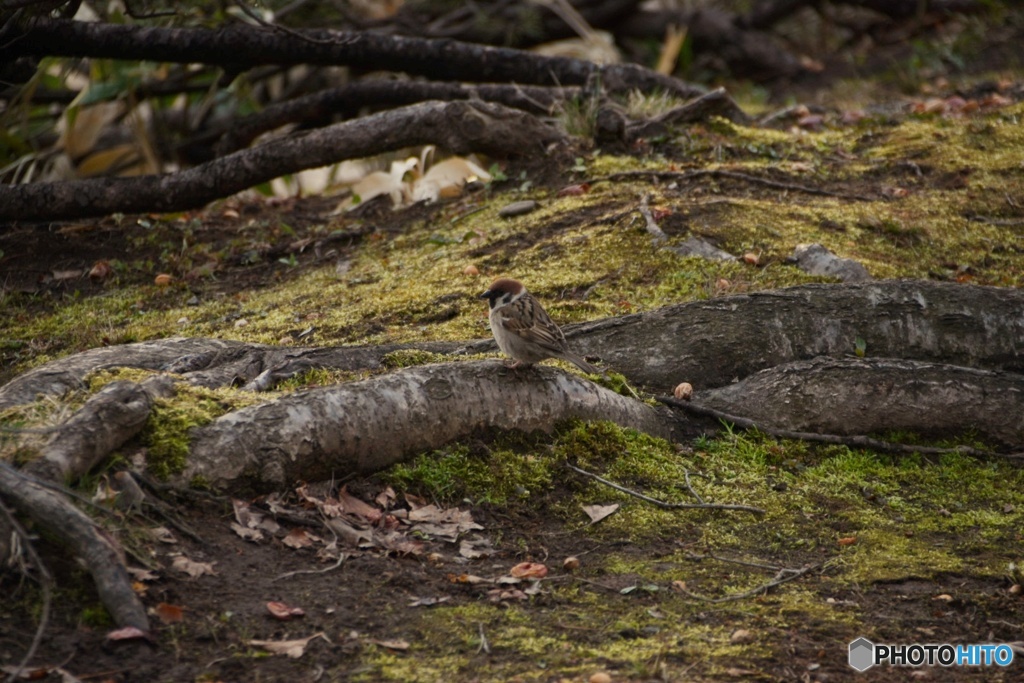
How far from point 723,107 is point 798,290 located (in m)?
4.26

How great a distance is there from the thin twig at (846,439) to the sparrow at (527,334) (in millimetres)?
769

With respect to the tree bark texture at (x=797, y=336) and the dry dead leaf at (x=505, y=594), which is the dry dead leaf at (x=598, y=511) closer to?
the dry dead leaf at (x=505, y=594)

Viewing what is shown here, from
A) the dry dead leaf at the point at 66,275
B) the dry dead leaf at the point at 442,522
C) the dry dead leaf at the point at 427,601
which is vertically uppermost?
the dry dead leaf at the point at 66,275

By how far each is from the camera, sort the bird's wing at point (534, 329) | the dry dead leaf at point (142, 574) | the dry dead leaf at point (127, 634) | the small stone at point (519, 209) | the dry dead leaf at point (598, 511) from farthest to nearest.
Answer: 1. the small stone at point (519, 209)
2. the bird's wing at point (534, 329)
3. the dry dead leaf at point (598, 511)
4. the dry dead leaf at point (142, 574)
5. the dry dead leaf at point (127, 634)

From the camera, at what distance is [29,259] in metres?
8.02

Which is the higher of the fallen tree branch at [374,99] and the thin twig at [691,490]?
the fallen tree branch at [374,99]

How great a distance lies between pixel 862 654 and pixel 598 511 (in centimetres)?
133

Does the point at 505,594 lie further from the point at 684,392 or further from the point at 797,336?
the point at 797,336

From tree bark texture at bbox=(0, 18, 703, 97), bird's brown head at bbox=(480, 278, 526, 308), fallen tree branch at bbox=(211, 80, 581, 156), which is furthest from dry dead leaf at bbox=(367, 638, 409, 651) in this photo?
fallen tree branch at bbox=(211, 80, 581, 156)

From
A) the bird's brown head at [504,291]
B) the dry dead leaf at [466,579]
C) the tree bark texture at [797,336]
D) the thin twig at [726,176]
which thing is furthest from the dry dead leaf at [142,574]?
the thin twig at [726,176]

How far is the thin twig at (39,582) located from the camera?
2.93 metres

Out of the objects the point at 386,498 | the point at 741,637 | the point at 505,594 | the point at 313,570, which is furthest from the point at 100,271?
the point at 741,637

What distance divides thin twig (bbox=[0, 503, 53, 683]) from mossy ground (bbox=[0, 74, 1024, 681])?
9 centimetres

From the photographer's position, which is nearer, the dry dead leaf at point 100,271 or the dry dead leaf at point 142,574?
the dry dead leaf at point 142,574
